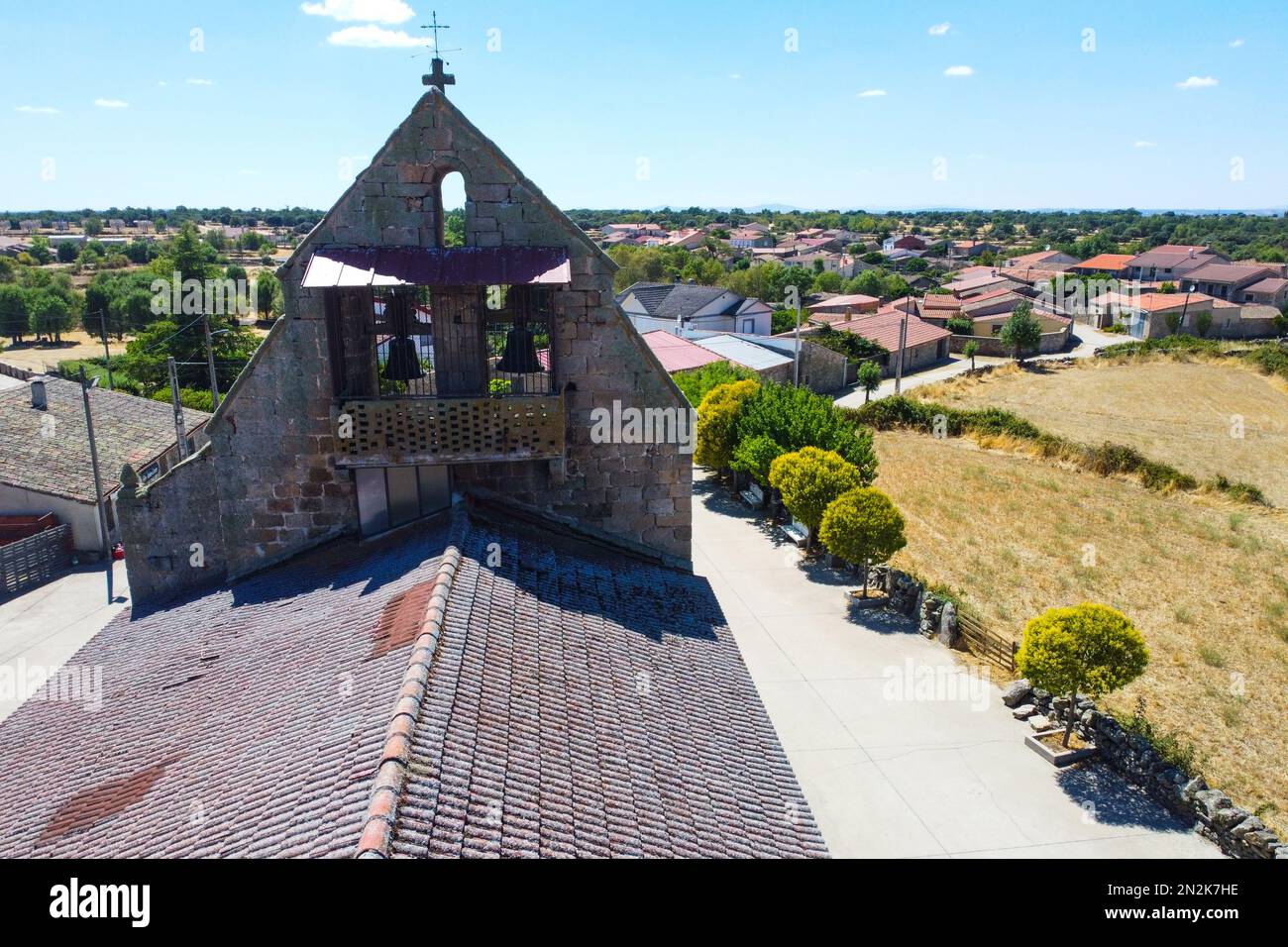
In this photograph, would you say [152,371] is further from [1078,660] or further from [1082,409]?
[1082,409]

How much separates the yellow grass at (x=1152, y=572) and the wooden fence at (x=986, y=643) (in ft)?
4.49

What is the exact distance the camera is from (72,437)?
33.4 m

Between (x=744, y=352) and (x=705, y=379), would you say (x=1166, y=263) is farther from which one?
(x=705, y=379)

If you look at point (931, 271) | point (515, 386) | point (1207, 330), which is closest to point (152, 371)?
point (515, 386)

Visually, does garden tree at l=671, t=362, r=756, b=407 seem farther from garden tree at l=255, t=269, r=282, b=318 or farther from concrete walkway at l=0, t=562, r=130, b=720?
garden tree at l=255, t=269, r=282, b=318

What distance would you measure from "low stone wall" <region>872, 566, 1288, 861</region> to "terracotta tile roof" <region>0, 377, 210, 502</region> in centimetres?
3105

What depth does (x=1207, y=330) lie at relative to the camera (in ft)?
305

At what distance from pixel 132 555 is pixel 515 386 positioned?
7.69 m

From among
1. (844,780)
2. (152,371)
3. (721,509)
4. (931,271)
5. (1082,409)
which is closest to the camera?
(844,780)

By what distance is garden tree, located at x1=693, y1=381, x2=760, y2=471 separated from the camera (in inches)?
1420

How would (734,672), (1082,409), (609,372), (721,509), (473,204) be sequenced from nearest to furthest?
(734,672) → (473,204) → (609,372) → (721,509) → (1082,409)

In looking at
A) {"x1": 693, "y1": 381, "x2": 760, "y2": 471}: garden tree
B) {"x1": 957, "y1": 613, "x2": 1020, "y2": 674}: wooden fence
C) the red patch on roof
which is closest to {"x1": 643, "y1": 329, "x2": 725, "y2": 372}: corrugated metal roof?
{"x1": 693, "y1": 381, "x2": 760, "y2": 471}: garden tree

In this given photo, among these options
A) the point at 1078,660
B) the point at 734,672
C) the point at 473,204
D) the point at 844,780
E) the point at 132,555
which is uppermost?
the point at 473,204

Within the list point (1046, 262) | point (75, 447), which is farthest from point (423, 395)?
point (1046, 262)
